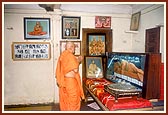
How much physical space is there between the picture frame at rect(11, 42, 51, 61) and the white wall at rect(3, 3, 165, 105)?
6 centimetres

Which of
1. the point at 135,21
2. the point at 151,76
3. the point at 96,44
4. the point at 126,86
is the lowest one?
the point at 126,86

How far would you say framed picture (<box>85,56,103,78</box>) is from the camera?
287 centimetres

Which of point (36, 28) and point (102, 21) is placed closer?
point (36, 28)

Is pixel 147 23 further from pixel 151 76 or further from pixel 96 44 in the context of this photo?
pixel 151 76

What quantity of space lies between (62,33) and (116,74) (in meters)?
1.12

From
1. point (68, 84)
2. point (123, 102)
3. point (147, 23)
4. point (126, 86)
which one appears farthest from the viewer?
point (147, 23)

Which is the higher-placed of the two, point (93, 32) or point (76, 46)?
point (93, 32)

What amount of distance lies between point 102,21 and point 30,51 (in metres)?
1.26

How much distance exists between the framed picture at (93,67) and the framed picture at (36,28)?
30.3 inches

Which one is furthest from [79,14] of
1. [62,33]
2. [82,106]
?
[82,106]

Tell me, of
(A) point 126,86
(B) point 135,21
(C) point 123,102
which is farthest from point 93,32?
(C) point 123,102

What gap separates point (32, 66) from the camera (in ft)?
9.46

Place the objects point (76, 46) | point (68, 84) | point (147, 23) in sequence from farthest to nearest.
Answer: point (76, 46)
point (147, 23)
point (68, 84)

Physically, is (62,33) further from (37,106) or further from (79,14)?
(37,106)
